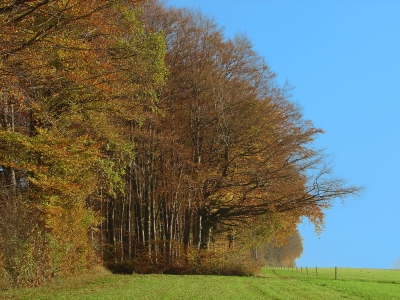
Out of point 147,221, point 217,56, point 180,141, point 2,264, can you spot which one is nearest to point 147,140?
point 180,141

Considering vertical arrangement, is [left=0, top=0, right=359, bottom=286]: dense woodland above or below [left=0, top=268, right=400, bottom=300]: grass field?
above

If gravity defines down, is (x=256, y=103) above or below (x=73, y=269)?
above

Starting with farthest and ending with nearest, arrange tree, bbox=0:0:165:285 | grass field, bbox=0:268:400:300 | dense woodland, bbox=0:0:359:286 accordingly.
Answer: dense woodland, bbox=0:0:359:286 < grass field, bbox=0:268:400:300 < tree, bbox=0:0:165:285

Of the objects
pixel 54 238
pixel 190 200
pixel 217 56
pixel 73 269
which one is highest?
pixel 217 56

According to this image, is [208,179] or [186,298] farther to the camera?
[208,179]

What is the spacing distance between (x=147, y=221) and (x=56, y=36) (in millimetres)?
15830

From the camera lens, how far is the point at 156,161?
23.3 m

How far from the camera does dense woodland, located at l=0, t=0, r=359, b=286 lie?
45.6 feet

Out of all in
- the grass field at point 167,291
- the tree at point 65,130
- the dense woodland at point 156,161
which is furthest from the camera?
the dense woodland at point 156,161

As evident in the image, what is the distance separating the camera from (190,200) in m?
22.7

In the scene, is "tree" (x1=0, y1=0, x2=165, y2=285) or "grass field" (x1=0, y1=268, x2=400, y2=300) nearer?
"tree" (x1=0, y1=0, x2=165, y2=285)

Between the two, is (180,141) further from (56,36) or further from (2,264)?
(56,36)

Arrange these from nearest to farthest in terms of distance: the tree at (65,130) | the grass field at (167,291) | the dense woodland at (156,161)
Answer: the tree at (65,130), the grass field at (167,291), the dense woodland at (156,161)

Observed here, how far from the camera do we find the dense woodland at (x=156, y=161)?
13.9 m
